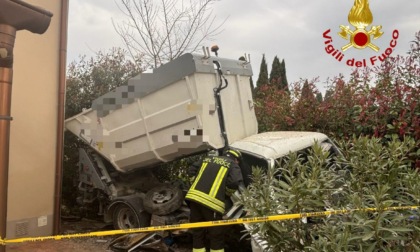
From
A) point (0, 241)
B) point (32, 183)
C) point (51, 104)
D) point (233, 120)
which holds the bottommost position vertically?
point (0, 241)

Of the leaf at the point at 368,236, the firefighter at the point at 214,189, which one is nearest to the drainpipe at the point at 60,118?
the firefighter at the point at 214,189

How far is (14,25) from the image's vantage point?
12.8 feet

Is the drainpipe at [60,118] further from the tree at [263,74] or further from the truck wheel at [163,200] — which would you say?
the tree at [263,74]

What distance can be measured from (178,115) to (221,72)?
870 mm

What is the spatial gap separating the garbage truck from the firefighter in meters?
0.28

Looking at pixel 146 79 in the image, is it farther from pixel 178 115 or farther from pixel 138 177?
pixel 138 177

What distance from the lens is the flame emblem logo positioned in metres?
5.75

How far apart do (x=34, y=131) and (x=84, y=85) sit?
225cm

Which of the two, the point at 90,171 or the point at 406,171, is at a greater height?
the point at 90,171

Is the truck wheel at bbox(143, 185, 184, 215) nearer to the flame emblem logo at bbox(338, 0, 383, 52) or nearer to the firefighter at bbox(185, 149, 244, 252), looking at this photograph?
the firefighter at bbox(185, 149, 244, 252)

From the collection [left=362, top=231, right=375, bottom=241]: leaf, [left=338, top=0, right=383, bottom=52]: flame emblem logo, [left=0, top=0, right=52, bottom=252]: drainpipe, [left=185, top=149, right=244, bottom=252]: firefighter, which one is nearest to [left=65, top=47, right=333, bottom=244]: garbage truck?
[left=185, top=149, right=244, bottom=252]: firefighter

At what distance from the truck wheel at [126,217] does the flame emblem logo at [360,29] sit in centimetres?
382

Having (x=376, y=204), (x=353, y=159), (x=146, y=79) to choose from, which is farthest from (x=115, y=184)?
(x=376, y=204)

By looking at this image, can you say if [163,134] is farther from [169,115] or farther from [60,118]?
[60,118]
